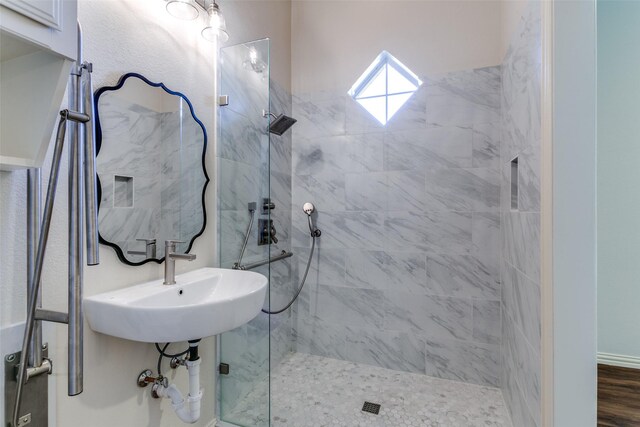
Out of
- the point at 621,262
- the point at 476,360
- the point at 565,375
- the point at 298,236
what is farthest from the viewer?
the point at 298,236

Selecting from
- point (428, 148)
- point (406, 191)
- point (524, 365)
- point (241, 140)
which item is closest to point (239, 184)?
point (241, 140)

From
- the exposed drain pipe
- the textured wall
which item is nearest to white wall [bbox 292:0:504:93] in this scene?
the textured wall

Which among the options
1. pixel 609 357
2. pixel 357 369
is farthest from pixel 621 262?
pixel 357 369

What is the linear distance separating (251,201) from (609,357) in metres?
2.78

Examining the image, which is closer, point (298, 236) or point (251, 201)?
point (251, 201)

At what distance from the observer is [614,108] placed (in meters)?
2.22

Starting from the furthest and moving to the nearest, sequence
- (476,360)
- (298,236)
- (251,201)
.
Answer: (298,236) → (476,360) → (251,201)

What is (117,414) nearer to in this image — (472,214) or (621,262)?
(472,214)

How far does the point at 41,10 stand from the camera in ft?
2.21

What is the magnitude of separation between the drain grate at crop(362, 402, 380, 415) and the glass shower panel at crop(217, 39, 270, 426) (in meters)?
0.65

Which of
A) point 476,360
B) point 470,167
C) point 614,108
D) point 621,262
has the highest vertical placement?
point 614,108

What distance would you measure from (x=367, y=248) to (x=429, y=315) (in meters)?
0.64

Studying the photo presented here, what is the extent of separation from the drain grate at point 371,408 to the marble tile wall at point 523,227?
2.35ft

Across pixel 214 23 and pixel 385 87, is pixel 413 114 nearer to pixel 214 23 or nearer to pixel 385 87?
pixel 385 87
